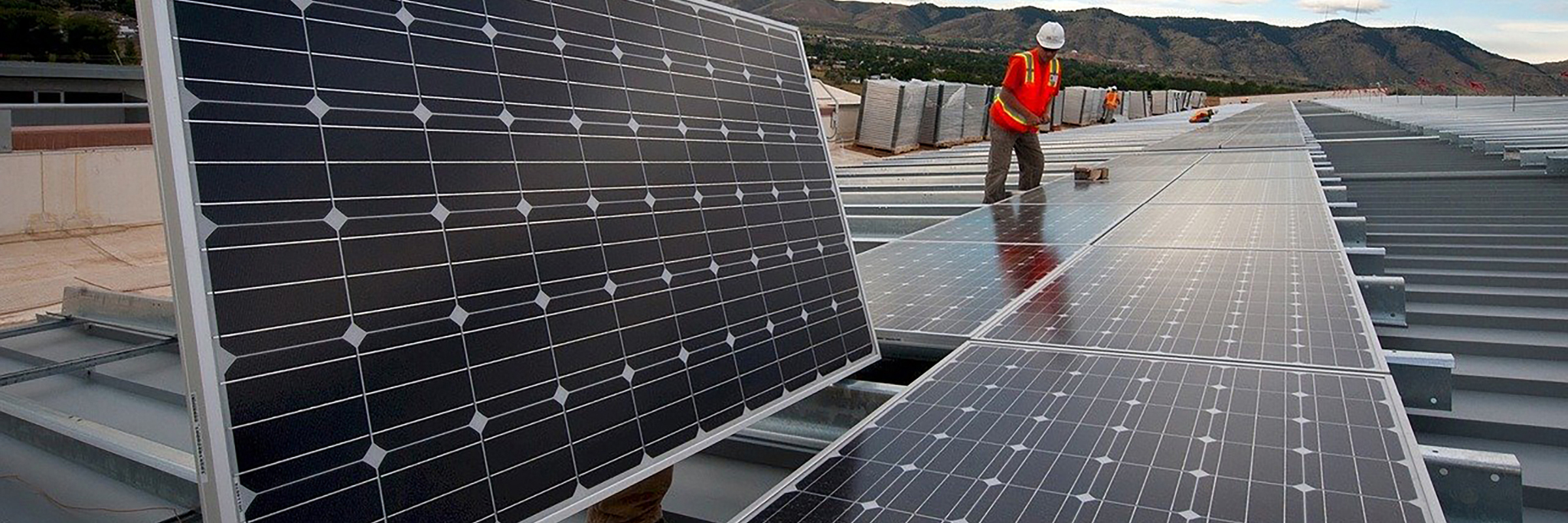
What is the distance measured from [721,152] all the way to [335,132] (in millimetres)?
1574

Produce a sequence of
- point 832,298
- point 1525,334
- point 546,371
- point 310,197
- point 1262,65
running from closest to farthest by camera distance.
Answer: point 310,197, point 546,371, point 832,298, point 1525,334, point 1262,65

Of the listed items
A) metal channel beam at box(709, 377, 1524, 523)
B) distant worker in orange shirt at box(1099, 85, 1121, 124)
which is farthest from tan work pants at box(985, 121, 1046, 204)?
distant worker in orange shirt at box(1099, 85, 1121, 124)

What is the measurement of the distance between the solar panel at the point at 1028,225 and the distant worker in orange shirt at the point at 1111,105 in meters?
37.8

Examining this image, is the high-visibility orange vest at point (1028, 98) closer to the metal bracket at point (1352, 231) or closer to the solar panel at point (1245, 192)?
the solar panel at point (1245, 192)

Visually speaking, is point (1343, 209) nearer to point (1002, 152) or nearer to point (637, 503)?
point (1002, 152)

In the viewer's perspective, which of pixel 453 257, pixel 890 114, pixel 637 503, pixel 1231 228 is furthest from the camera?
pixel 890 114

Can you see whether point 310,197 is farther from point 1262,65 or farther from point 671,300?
point 1262,65

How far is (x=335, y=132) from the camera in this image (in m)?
2.20

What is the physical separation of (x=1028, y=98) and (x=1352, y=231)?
12.7 feet

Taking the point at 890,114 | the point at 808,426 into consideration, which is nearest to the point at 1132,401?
the point at 808,426

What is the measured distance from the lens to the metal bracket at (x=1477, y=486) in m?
2.67

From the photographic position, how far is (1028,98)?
403 inches

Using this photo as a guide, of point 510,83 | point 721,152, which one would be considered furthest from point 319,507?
point 721,152

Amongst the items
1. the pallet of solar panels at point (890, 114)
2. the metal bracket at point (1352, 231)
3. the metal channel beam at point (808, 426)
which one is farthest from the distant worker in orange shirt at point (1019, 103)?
the pallet of solar panels at point (890, 114)
